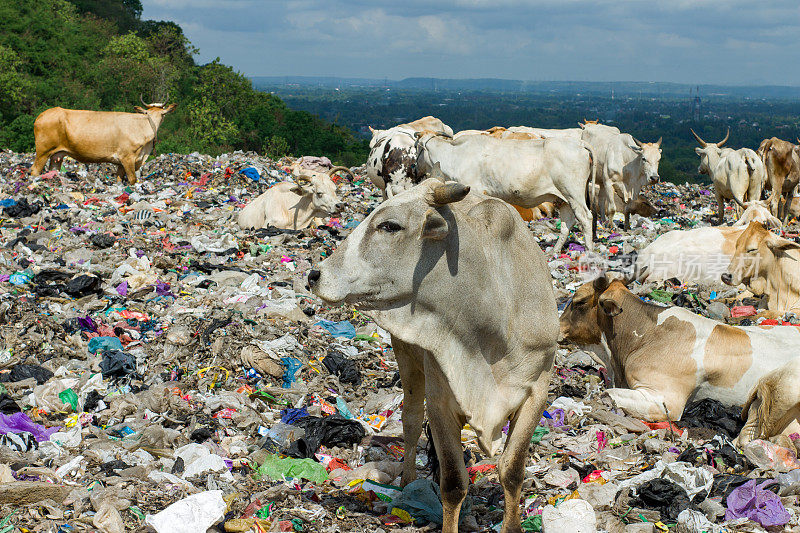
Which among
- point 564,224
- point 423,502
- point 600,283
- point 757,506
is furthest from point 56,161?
point 757,506

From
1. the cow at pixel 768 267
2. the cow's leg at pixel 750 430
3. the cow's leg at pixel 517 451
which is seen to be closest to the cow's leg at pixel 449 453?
the cow's leg at pixel 517 451

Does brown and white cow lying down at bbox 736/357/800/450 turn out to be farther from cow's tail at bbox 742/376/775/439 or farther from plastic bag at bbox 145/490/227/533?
plastic bag at bbox 145/490/227/533

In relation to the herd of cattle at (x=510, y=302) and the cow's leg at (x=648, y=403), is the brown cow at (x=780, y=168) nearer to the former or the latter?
the herd of cattle at (x=510, y=302)

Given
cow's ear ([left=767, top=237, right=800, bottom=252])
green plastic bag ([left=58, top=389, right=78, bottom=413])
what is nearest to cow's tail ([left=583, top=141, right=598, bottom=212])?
cow's ear ([left=767, top=237, right=800, bottom=252])

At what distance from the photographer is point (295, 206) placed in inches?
441

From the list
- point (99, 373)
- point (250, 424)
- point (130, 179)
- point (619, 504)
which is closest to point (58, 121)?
point (130, 179)

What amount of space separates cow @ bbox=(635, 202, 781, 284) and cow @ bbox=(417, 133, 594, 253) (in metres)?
1.40

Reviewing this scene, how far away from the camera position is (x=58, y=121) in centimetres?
1443

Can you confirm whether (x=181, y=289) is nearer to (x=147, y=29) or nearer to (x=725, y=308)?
(x=725, y=308)

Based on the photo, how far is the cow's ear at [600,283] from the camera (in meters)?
5.30

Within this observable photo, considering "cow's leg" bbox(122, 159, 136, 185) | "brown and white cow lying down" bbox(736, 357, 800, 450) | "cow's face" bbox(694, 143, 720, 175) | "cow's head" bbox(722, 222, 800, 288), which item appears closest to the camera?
"brown and white cow lying down" bbox(736, 357, 800, 450)

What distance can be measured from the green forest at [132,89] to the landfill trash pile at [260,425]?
20.6 metres

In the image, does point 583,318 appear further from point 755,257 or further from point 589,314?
point 755,257

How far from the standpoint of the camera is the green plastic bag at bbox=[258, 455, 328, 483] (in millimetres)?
4098
